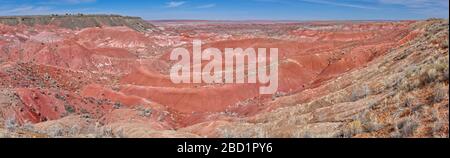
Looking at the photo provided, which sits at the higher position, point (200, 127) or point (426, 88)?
point (426, 88)

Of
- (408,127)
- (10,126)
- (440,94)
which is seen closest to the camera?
(408,127)

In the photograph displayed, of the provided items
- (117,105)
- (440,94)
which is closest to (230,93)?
(117,105)

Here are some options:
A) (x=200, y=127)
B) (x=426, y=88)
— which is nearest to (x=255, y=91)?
(x=200, y=127)

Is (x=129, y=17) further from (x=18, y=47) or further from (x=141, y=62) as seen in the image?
(x=141, y=62)

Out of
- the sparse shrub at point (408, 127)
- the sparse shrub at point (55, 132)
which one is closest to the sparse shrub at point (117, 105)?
the sparse shrub at point (55, 132)

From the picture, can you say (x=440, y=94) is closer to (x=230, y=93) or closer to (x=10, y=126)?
(x=10, y=126)

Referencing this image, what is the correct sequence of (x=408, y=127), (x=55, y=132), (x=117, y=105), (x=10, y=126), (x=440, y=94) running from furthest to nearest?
(x=117, y=105), (x=10, y=126), (x=55, y=132), (x=440, y=94), (x=408, y=127)

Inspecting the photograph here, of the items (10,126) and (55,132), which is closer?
(55,132)

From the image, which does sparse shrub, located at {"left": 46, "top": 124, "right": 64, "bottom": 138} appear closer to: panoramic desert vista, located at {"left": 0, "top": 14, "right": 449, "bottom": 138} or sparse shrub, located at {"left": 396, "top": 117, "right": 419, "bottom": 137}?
panoramic desert vista, located at {"left": 0, "top": 14, "right": 449, "bottom": 138}
